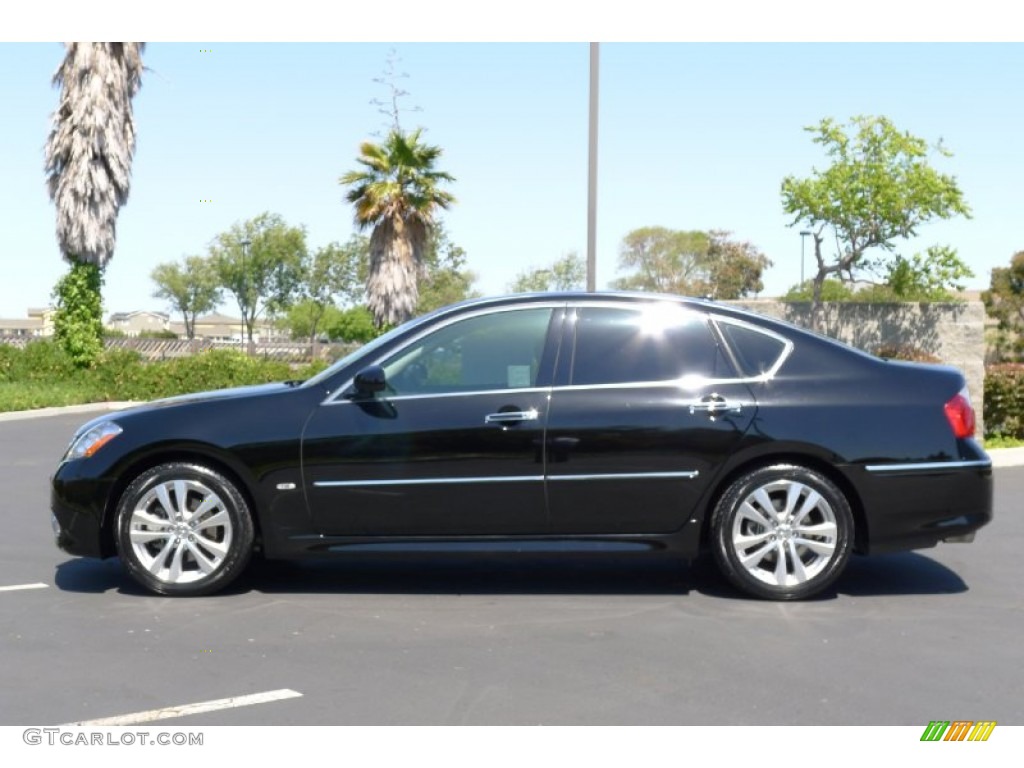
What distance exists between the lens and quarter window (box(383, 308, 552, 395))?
6.88 metres

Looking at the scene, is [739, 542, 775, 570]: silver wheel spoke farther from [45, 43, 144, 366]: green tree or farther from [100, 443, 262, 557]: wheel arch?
[45, 43, 144, 366]: green tree

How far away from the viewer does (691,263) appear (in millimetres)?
80875

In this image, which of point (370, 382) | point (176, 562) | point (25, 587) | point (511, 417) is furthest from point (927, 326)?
point (25, 587)

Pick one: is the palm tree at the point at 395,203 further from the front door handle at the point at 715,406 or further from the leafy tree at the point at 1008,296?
the leafy tree at the point at 1008,296

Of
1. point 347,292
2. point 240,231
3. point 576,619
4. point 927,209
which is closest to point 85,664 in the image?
point 576,619

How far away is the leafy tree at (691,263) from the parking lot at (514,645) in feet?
215

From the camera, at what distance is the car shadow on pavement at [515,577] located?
7.09m

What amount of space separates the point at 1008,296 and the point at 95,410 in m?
44.5

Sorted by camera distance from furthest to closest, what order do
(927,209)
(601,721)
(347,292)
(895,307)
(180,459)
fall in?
(347,292)
(927,209)
(895,307)
(180,459)
(601,721)

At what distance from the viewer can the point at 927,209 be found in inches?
950

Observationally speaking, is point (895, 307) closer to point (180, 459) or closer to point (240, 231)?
point (180, 459)

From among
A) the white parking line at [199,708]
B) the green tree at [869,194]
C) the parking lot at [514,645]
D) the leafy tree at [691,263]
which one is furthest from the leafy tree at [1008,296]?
the white parking line at [199,708]

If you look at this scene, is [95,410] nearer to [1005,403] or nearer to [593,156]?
[593,156]

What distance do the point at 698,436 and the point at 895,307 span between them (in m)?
11.7
